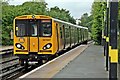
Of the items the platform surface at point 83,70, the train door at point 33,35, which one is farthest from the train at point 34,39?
the platform surface at point 83,70

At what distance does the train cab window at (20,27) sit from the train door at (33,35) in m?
0.34

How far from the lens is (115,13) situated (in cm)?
977

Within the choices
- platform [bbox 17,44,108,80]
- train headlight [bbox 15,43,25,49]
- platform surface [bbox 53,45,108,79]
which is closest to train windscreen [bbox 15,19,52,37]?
train headlight [bbox 15,43,25,49]

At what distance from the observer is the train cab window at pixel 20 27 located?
76.2 ft

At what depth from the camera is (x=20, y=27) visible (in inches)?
920

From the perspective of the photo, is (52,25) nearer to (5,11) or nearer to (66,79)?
(66,79)

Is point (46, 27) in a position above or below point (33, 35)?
above

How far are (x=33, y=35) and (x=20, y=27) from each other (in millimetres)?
941

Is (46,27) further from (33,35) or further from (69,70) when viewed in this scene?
(69,70)

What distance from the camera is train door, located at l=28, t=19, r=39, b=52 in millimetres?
22984

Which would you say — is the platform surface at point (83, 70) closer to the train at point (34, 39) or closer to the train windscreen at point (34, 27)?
the train at point (34, 39)

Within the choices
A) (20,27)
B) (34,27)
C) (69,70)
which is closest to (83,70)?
(69,70)

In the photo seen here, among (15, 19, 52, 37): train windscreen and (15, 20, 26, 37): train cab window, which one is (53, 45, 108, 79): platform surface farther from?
(15, 20, 26, 37): train cab window

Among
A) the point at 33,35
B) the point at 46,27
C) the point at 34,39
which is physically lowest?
the point at 34,39
